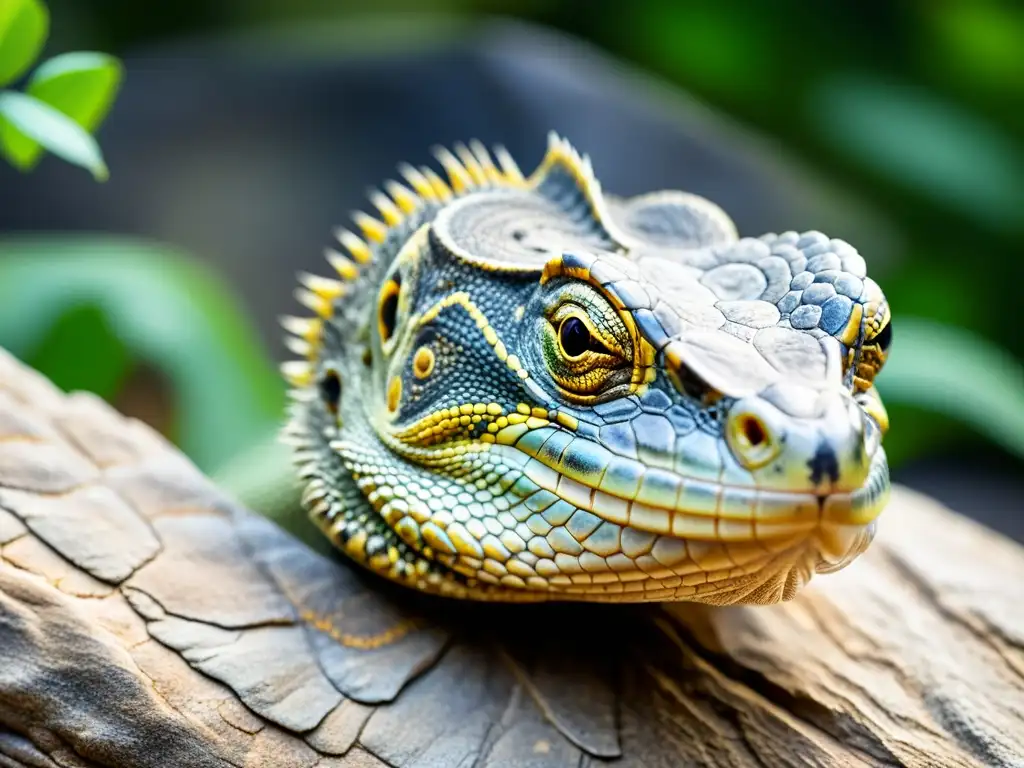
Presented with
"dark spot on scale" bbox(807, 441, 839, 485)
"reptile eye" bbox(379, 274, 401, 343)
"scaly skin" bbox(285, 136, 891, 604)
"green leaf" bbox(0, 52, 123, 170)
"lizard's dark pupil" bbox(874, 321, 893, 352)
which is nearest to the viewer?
"dark spot on scale" bbox(807, 441, 839, 485)

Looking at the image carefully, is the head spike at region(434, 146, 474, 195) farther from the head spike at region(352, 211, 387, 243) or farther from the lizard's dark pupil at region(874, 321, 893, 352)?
the lizard's dark pupil at region(874, 321, 893, 352)

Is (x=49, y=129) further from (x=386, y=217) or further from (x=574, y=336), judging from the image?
(x=574, y=336)

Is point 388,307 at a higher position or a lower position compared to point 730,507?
lower

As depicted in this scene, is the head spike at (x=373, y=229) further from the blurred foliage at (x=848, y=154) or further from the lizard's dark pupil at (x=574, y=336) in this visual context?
the blurred foliage at (x=848, y=154)

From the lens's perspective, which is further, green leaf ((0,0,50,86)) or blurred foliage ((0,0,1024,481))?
blurred foliage ((0,0,1024,481))

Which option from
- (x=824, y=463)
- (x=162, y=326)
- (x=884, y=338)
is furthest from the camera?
(x=162, y=326)

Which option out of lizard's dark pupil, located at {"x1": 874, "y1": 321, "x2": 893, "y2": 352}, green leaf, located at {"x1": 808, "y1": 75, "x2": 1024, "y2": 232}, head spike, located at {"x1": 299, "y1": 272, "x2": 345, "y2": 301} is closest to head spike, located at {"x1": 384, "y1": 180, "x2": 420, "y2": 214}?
head spike, located at {"x1": 299, "y1": 272, "x2": 345, "y2": 301}

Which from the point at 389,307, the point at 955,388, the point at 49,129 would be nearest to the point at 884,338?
the point at 389,307
